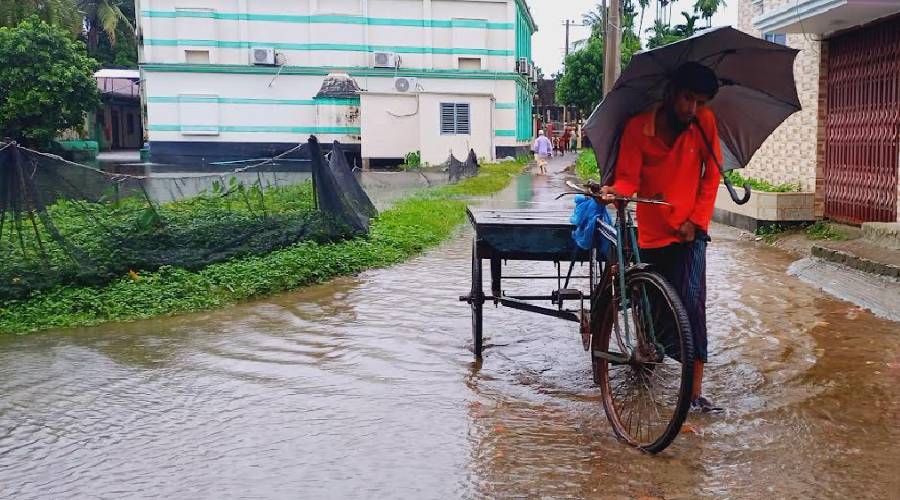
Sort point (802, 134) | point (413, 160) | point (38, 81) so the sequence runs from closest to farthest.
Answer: point (802, 134), point (413, 160), point (38, 81)

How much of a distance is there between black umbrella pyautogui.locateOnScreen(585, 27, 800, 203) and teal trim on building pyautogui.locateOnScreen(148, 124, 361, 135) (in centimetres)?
3219

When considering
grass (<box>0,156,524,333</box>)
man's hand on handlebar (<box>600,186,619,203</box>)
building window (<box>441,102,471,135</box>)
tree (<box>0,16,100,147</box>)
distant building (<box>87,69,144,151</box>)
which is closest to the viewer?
man's hand on handlebar (<box>600,186,619,203</box>)

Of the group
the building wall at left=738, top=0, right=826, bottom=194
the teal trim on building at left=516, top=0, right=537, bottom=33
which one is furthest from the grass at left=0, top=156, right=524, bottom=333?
the teal trim on building at left=516, top=0, right=537, bottom=33

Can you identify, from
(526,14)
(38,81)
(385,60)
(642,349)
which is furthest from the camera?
(526,14)

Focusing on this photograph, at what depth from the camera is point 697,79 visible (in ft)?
14.4

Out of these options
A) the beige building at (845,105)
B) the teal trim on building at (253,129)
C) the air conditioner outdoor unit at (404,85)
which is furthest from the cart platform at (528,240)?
the teal trim on building at (253,129)

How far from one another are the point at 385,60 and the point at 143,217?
29.0m

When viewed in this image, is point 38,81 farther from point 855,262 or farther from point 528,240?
point 528,240

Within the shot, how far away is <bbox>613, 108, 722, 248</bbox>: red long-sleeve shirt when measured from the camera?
14.8ft

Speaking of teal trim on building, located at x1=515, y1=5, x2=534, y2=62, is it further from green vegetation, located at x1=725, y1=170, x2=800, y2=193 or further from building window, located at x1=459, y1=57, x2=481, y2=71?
green vegetation, located at x1=725, y1=170, x2=800, y2=193

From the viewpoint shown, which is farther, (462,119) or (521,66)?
(521,66)

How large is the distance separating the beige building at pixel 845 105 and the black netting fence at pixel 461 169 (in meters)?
12.9

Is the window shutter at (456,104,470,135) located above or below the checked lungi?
above

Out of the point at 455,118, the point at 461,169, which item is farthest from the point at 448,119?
the point at 461,169
